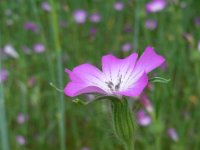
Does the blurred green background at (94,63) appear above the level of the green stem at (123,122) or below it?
above

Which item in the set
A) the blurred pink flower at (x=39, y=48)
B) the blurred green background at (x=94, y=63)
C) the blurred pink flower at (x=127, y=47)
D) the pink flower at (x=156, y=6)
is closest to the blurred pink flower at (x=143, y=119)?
the blurred green background at (x=94, y=63)

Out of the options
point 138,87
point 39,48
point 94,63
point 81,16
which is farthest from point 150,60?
point 81,16

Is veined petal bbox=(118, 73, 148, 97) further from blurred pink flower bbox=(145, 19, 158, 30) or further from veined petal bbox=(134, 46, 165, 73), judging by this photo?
blurred pink flower bbox=(145, 19, 158, 30)

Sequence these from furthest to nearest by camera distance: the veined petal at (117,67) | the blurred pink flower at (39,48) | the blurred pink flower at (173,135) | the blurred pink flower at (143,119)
→ the blurred pink flower at (39,48) < the blurred pink flower at (143,119) < the blurred pink flower at (173,135) < the veined petal at (117,67)

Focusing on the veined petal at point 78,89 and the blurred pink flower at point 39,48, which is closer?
the veined petal at point 78,89

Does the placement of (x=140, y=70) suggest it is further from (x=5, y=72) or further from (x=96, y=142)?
(x=5, y=72)

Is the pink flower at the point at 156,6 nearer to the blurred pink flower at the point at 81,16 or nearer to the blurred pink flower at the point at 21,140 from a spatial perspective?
the blurred pink flower at the point at 81,16
